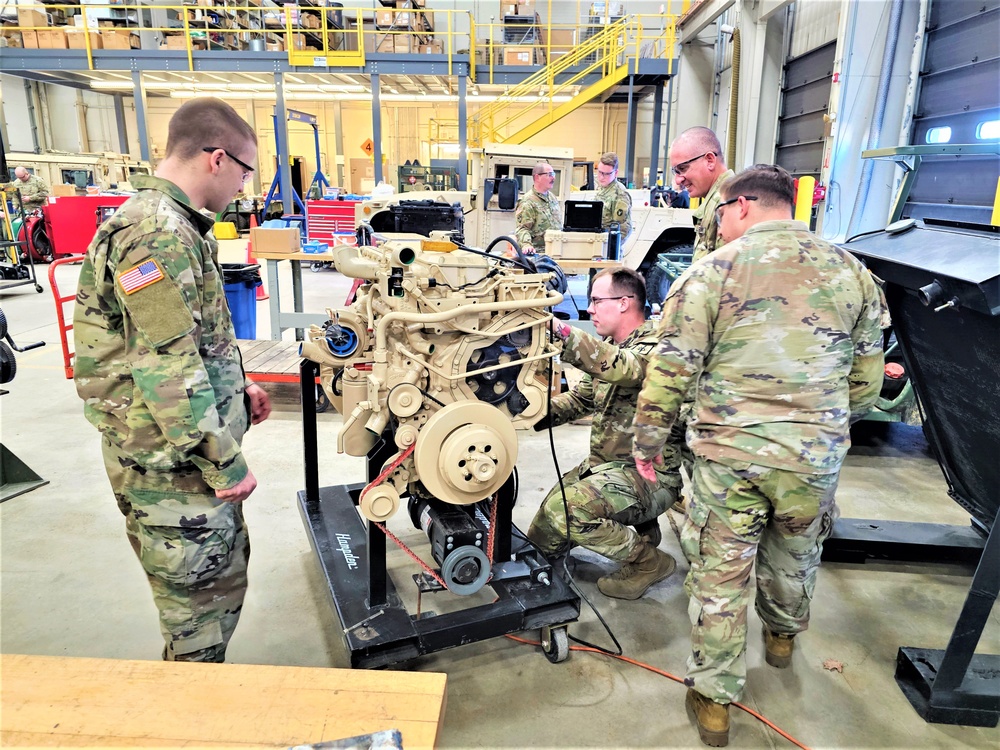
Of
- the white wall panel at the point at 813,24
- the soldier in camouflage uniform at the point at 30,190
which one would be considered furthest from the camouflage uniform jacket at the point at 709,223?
the soldier in camouflage uniform at the point at 30,190

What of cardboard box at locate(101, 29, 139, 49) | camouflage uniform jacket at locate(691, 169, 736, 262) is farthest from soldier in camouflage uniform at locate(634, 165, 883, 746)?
cardboard box at locate(101, 29, 139, 49)

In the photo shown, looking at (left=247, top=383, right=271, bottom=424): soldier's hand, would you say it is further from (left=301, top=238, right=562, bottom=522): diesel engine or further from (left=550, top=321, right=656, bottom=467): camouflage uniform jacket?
(left=550, top=321, right=656, bottom=467): camouflage uniform jacket

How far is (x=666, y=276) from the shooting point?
21.6ft

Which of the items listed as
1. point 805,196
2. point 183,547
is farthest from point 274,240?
point 805,196

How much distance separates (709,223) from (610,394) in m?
1.23

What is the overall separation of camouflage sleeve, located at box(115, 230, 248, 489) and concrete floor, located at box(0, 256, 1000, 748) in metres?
1.22

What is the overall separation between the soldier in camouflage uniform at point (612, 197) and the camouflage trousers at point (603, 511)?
4898 millimetres

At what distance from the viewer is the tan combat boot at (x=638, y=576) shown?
2977 mm

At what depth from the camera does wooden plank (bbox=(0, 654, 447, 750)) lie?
1.32 meters

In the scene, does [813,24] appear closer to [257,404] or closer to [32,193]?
[257,404]

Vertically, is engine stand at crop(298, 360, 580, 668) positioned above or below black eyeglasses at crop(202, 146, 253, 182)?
below

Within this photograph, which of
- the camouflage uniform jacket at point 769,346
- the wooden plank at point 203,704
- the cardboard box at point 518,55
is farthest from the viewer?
the cardboard box at point 518,55

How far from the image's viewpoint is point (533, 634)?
2736mm

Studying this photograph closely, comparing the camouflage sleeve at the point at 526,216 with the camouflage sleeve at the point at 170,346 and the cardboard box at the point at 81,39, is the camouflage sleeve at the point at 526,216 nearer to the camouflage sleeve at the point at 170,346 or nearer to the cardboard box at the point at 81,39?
the camouflage sleeve at the point at 170,346
